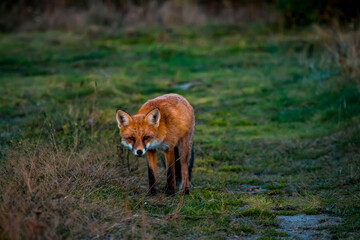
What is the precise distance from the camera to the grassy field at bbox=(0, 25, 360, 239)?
17.5 ft

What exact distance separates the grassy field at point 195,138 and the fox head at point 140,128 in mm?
714

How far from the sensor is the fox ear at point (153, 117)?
6.28 metres

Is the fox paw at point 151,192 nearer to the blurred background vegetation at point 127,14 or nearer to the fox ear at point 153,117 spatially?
the fox ear at point 153,117

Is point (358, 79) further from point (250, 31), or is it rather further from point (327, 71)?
point (250, 31)

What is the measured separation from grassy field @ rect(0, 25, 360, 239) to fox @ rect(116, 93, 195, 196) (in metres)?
0.32

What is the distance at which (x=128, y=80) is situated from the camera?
49.6ft

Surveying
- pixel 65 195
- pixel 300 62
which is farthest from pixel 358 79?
pixel 65 195

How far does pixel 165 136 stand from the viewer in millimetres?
6609

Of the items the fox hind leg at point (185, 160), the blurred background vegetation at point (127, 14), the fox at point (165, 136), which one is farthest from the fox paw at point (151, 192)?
the blurred background vegetation at point (127, 14)

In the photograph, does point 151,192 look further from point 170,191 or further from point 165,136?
point 165,136

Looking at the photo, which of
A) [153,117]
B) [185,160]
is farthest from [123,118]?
[185,160]

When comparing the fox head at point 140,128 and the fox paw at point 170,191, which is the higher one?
the fox head at point 140,128

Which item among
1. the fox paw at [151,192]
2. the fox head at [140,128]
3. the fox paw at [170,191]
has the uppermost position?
the fox head at [140,128]

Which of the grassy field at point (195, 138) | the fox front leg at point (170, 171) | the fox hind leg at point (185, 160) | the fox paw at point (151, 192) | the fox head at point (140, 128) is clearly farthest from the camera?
the fox hind leg at point (185, 160)
